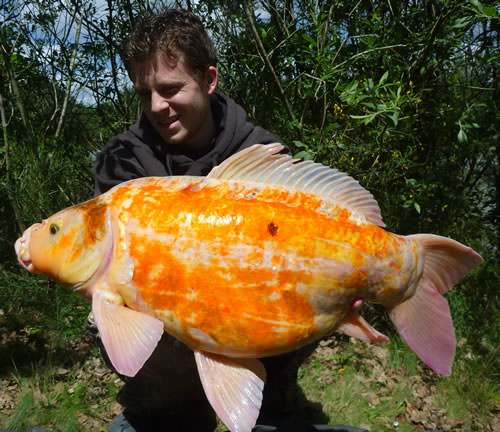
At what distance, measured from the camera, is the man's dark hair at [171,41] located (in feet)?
7.55

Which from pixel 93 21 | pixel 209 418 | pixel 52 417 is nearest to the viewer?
pixel 209 418

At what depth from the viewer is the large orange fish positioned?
1.65m

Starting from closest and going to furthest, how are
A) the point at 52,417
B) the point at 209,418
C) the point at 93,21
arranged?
1. the point at 209,418
2. the point at 52,417
3. the point at 93,21

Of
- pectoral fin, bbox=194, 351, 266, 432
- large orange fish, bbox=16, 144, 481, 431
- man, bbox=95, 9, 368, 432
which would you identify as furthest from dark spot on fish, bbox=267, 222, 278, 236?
man, bbox=95, 9, 368, 432

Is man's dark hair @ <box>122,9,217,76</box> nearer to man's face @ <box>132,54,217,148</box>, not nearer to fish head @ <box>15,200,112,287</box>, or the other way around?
man's face @ <box>132,54,217,148</box>

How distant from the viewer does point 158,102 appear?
2.28 m

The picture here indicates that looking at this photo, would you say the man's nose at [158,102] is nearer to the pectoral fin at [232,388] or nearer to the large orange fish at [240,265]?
the large orange fish at [240,265]

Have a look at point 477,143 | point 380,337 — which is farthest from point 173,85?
point 477,143

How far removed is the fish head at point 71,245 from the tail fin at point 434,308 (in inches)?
38.6

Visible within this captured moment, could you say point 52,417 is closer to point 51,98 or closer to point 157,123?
point 157,123

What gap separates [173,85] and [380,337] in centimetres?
130

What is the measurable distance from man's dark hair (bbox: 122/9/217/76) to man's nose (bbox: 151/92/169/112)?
0.55 feet

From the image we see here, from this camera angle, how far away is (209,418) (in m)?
2.78

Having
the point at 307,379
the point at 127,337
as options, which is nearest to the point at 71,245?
the point at 127,337
